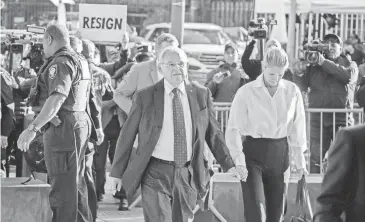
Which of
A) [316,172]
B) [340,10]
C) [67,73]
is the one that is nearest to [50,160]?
[67,73]

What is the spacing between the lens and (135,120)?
7.68m

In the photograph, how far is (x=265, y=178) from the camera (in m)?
8.41

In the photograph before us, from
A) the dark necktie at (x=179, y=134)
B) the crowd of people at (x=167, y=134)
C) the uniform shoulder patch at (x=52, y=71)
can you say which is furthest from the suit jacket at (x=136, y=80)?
the dark necktie at (x=179, y=134)

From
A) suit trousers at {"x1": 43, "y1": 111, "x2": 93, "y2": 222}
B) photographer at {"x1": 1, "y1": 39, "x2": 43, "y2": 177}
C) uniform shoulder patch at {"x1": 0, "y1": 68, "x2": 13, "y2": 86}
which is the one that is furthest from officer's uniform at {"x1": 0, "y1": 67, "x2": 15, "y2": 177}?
suit trousers at {"x1": 43, "y1": 111, "x2": 93, "y2": 222}

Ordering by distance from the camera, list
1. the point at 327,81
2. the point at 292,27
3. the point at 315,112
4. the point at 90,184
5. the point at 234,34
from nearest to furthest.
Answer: the point at 90,184
the point at 315,112
the point at 327,81
the point at 292,27
the point at 234,34

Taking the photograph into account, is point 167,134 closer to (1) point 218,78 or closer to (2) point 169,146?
(2) point 169,146

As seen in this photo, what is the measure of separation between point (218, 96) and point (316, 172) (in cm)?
156

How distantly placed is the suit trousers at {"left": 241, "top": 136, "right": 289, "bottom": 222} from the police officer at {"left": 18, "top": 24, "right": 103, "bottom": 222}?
64.2 inches

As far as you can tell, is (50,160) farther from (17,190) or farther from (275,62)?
(275,62)

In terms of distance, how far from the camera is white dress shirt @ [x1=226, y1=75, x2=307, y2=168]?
8375 mm

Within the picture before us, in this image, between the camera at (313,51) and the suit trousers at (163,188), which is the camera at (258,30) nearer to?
the camera at (313,51)

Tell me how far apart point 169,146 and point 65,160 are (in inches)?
70.7

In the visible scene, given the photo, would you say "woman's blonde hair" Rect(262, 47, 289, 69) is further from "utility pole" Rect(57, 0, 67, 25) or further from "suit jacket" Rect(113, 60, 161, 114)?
"utility pole" Rect(57, 0, 67, 25)

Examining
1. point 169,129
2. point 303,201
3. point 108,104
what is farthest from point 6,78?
point 303,201
